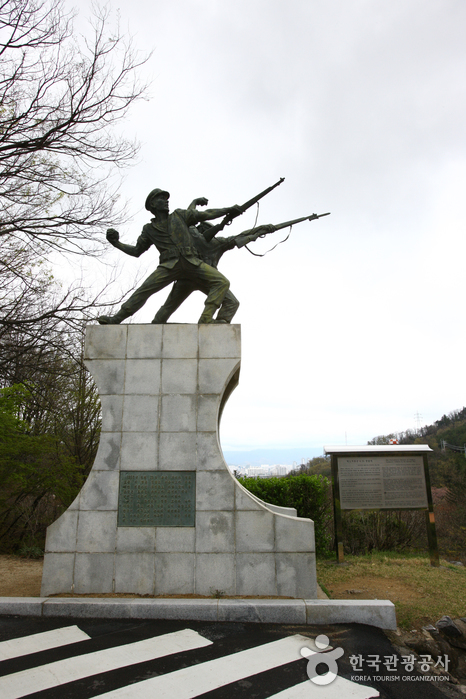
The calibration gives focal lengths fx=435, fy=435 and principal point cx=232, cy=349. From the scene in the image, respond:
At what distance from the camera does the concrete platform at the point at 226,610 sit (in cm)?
447

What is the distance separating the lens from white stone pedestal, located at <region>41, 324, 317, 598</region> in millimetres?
5055

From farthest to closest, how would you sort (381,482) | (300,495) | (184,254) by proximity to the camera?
(300,495) → (381,482) → (184,254)

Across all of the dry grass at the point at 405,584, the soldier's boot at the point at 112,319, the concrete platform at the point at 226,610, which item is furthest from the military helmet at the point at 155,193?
the dry grass at the point at 405,584

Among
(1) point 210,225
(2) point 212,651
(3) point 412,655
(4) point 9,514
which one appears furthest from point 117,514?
(4) point 9,514

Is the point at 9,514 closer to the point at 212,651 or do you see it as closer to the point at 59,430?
the point at 59,430

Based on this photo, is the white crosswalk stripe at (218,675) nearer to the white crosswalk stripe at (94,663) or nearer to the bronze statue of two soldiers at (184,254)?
the white crosswalk stripe at (94,663)

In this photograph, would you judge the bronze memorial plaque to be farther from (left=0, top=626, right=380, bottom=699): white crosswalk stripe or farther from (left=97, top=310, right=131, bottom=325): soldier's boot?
(left=97, top=310, right=131, bottom=325): soldier's boot

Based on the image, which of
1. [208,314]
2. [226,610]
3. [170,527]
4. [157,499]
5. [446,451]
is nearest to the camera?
[226,610]

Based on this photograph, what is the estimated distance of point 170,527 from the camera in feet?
17.1

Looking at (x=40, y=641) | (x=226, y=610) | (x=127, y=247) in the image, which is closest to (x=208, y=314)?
(x=127, y=247)

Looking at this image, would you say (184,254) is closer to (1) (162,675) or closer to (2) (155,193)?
(2) (155,193)

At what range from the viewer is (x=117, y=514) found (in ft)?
17.3

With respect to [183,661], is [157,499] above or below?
above

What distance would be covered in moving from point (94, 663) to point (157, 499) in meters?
1.94
